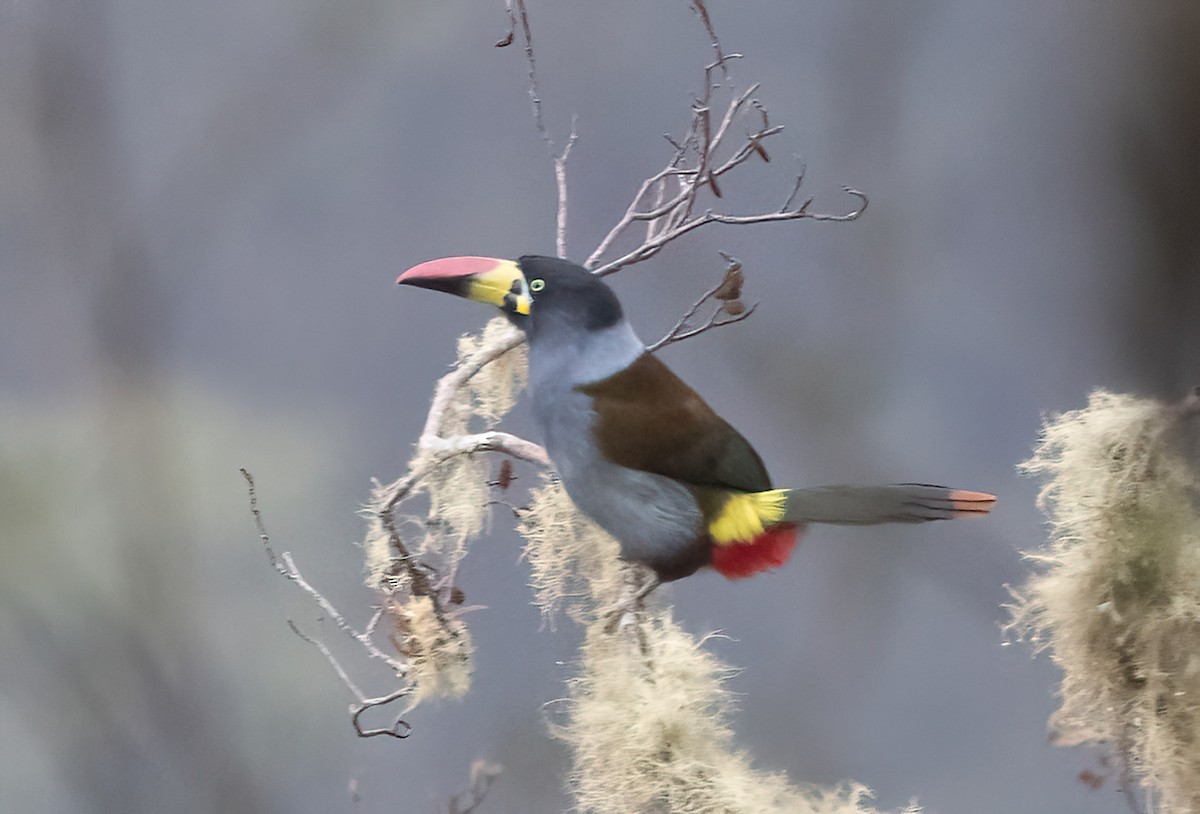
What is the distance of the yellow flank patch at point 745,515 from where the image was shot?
2.51ft

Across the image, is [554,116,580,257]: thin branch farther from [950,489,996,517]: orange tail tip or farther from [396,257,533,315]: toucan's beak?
[950,489,996,517]: orange tail tip

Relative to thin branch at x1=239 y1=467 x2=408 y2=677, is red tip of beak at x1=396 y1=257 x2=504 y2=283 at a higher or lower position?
higher

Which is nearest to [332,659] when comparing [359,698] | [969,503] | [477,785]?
[359,698]

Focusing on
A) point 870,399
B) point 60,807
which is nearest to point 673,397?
point 870,399

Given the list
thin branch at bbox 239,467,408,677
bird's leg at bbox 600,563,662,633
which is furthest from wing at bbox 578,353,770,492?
thin branch at bbox 239,467,408,677

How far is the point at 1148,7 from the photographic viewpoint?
896mm

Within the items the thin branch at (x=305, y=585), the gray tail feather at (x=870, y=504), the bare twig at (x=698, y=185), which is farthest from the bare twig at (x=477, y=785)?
the bare twig at (x=698, y=185)

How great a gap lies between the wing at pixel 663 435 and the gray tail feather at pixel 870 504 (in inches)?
1.6

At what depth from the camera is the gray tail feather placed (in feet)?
2.50

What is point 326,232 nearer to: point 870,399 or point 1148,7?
point 870,399

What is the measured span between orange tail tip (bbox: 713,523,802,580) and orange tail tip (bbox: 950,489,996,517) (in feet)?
0.44

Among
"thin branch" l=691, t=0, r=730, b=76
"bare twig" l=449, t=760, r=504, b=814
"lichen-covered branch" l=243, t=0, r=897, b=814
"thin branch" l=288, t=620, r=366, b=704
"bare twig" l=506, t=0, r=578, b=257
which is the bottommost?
"bare twig" l=449, t=760, r=504, b=814

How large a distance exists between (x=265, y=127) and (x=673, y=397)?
0.52 m

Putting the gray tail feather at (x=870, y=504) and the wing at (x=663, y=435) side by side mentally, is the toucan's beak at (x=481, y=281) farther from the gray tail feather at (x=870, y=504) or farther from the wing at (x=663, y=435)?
the gray tail feather at (x=870, y=504)
